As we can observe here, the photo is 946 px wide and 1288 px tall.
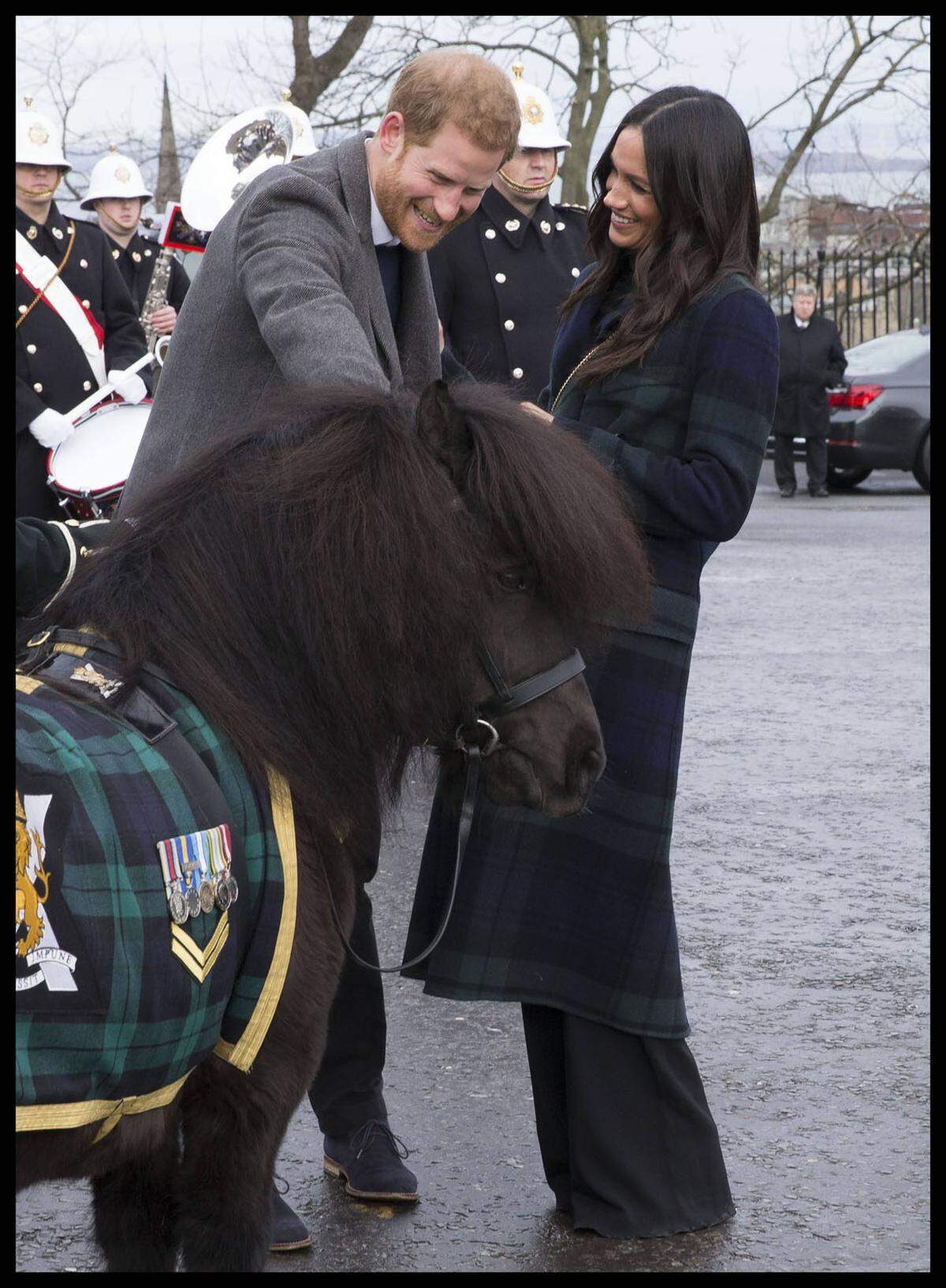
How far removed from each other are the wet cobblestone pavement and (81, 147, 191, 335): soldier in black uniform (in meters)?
4.09

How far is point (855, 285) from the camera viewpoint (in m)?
33.4

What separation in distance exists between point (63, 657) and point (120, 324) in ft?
18.8

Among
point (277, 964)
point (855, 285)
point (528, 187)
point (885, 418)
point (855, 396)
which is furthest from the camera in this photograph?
point (855, 285)

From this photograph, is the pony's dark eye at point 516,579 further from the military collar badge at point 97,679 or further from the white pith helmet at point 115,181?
the white pith helmet at point 115,181

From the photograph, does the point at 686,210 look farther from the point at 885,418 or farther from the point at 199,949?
the point at 885,418

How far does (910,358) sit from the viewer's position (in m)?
17.9

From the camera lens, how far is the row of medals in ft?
6.99

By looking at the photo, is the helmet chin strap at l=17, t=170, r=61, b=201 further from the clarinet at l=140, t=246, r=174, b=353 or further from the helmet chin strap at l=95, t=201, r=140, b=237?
the helmet chin strap at l=95, t=201, r=140, b=237

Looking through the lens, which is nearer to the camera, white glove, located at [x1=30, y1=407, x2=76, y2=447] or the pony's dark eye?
the pony's dark eye

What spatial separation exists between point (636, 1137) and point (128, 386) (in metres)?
4.96

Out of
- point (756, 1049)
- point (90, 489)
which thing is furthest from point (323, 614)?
point (90, 489)

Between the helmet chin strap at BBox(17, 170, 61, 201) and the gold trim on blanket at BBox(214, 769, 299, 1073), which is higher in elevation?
the helmet chin strap at BBox(17, 170, 61, 201)

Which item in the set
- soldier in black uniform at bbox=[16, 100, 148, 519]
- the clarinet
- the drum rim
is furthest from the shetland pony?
the clarinet
